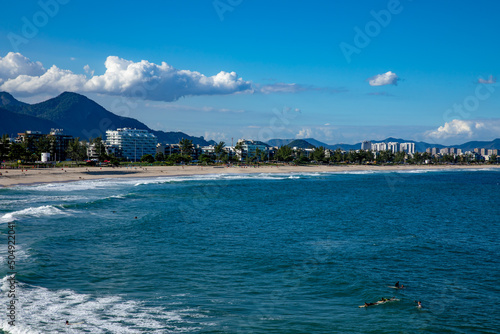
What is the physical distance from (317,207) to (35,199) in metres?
33.4

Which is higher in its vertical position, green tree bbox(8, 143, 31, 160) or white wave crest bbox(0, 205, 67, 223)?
green tree bbox(8, 143, 31, 160)

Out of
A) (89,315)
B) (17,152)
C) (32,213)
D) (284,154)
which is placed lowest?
(89,315)

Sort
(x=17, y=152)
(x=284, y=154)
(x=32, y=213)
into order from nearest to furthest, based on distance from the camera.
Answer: (x=32, y=213), (x=17, y=152), (x=284, y=154)

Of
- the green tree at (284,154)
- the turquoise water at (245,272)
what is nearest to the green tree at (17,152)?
the turquoise water at (245,272)

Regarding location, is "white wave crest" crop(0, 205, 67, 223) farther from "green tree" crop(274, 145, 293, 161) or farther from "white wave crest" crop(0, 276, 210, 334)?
"green tree" crop(274, 145, 293, 161)

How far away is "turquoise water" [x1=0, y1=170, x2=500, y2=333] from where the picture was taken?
13.5 meters

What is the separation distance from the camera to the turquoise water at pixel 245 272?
44.3 feet

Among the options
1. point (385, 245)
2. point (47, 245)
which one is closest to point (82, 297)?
point (47, 245)

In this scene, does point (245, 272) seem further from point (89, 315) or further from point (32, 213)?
Result: point (32, 213)

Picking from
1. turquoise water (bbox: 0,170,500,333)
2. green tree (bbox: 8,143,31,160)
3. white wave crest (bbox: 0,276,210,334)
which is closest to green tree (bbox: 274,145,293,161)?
green tree (bbox: 8,143,31,160)

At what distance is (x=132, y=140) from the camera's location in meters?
200

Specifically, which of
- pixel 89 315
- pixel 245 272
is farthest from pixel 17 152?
pixel 89 315

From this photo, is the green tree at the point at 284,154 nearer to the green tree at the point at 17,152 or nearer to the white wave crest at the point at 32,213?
the green tree at the point at 17,152

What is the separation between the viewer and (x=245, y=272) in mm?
18734
